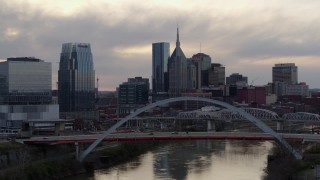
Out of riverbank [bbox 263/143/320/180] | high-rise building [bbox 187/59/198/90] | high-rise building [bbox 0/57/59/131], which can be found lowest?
riverbank [bbox 263/143/320/180]

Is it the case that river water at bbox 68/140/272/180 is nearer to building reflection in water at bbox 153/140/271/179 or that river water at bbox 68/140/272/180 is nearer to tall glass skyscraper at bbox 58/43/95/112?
building reflection in water at bbox 153/140/271/179

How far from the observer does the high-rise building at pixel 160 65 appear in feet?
500

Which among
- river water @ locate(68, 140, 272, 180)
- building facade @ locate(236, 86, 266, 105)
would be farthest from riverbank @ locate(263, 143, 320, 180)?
building facade @ locate(236, 86, 266, 105)

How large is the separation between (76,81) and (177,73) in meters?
50.4

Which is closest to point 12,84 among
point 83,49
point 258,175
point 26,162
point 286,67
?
point 83,49

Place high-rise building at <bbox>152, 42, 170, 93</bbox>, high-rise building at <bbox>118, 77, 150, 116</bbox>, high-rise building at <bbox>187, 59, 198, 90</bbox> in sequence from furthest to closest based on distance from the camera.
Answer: high-rise building at <bbox>152, 42, 170, 93</bbox>, high-rise building at <bbox>187, 59, 198, 90</bbox>, high-rise building at <bbox>118, 77, 150, 116</bbox>

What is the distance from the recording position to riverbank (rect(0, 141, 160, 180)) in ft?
90.4

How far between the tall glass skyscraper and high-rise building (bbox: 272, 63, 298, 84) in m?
79.7

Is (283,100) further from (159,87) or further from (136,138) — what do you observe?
(136,138)

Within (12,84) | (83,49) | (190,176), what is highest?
(83,49)

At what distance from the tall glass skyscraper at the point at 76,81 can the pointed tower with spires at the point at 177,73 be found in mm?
44651

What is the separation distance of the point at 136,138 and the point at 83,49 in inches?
2191

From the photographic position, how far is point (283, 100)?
125375 millimetres

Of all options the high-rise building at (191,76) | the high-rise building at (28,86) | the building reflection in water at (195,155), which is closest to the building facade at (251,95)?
the high-rise building at (191,76)
